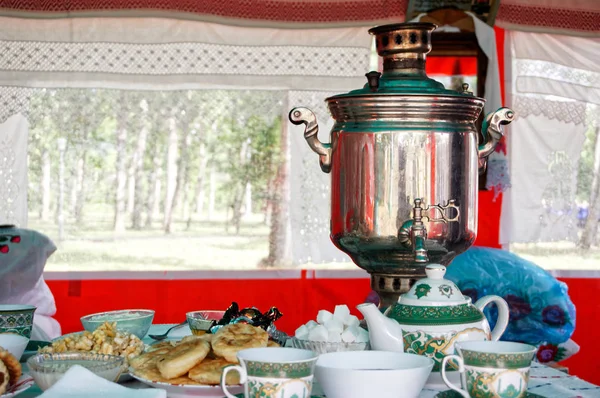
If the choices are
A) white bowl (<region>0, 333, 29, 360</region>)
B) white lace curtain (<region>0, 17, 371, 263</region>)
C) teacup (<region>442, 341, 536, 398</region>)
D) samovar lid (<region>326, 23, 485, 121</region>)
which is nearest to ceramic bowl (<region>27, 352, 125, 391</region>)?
white bowl (<region>0, 333, 29, 360</region>)

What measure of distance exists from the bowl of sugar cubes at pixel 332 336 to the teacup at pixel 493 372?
25cm

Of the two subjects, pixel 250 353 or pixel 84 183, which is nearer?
pixel 250 353

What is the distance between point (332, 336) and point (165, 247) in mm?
3240

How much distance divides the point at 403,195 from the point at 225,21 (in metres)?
2.72

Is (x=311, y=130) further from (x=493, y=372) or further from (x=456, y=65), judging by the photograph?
(x=456, y=65)

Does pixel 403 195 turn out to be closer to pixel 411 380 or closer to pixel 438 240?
pixel 438 240

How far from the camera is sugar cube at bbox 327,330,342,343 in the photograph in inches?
54.4

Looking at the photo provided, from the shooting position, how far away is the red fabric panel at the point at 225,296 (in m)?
4.29

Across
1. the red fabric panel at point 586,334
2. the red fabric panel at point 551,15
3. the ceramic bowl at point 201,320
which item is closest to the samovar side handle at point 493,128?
the ceramic bowl at point 201,320

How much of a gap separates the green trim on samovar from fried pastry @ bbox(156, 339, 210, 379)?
0.33 m

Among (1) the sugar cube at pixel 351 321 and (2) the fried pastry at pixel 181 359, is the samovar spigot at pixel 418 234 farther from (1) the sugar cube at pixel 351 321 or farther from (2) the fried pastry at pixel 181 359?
(2) the fried pastry at pixel 181 359

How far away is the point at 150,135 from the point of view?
438 centimetres

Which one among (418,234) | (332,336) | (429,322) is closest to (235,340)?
(332,336)

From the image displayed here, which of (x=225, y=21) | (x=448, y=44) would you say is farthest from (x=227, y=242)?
(x=448, y=44)
